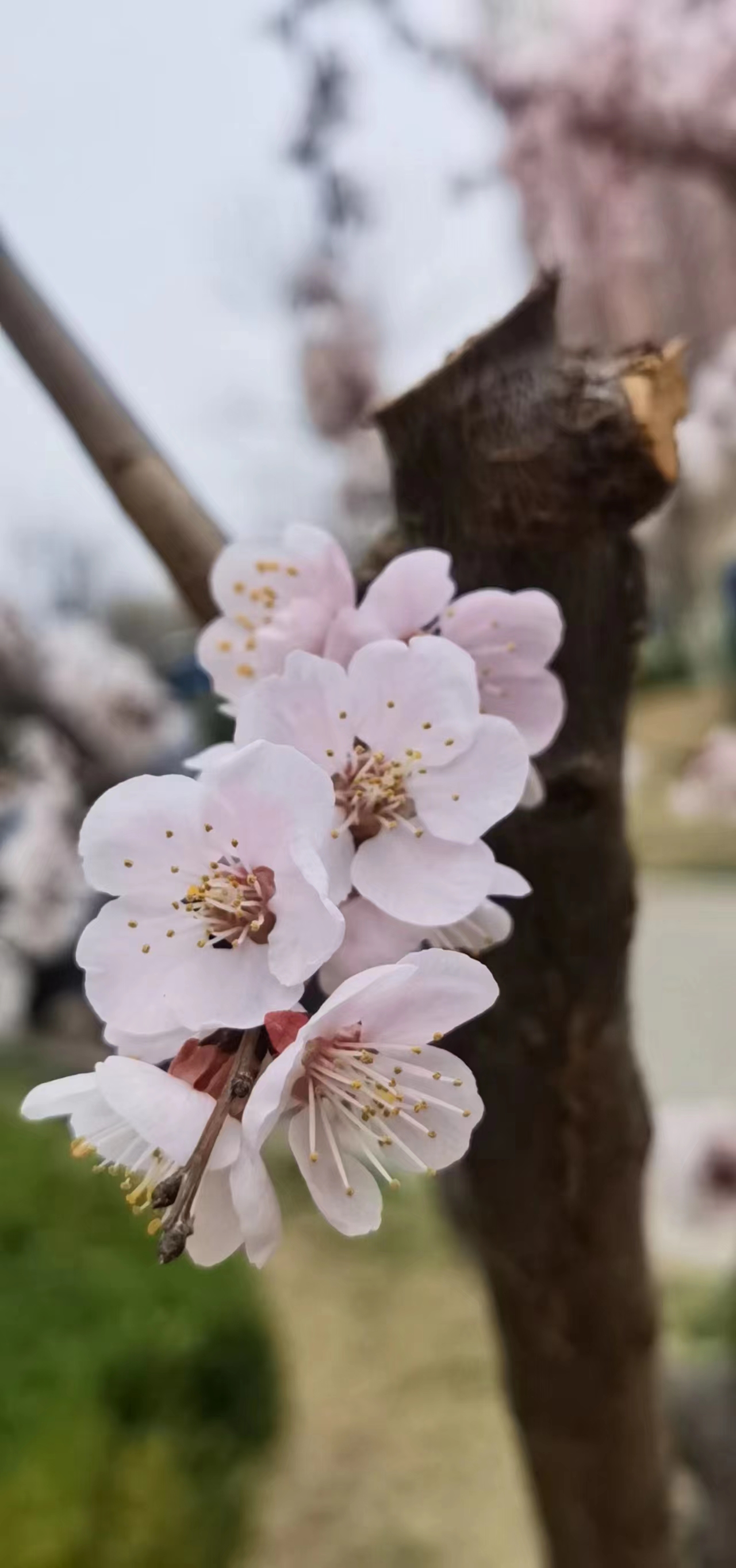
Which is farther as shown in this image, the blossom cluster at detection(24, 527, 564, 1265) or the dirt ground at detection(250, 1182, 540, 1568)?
the dirt ground at detection(250, 1182, 540, 1568)

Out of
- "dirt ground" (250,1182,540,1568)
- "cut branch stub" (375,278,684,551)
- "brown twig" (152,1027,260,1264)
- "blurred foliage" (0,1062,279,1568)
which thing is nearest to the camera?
"brown twig" (152,1027,260,1264)

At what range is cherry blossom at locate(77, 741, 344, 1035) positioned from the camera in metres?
0.18

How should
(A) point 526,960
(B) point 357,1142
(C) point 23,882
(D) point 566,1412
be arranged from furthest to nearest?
(C) point 23,882 → (D) point 566,1412 → (A) point 526,960 → (B) point 357,1142

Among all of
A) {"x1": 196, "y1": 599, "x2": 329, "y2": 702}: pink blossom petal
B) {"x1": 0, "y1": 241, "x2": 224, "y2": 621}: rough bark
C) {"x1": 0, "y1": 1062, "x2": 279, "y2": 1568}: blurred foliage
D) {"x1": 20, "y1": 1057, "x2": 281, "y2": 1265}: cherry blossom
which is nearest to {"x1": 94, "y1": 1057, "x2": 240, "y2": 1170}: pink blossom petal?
{"x1": 20, "y1": 1057, "x2": 281, "y2": 1265}: cherry blossom

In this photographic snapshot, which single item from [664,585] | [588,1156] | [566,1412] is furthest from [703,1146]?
[588,1156]

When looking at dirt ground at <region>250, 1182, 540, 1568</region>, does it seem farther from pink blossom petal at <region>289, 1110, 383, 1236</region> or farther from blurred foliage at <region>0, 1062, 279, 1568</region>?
pink blossom petal at <region>289, 1110, 383, 1236</region>

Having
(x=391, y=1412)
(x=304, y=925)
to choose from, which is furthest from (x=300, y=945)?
(x=391, y=1412)

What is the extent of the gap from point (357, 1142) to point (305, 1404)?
3.19 feet

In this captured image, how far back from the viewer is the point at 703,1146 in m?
1.12

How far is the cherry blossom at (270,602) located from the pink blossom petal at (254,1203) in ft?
0.40

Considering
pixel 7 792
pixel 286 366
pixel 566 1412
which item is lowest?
pixel 566 1412

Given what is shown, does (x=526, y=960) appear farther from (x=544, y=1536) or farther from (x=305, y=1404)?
(x=305, y=1404)

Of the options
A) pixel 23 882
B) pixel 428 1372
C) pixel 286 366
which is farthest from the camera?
pixel 286 366

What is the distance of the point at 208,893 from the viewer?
0.61ft
